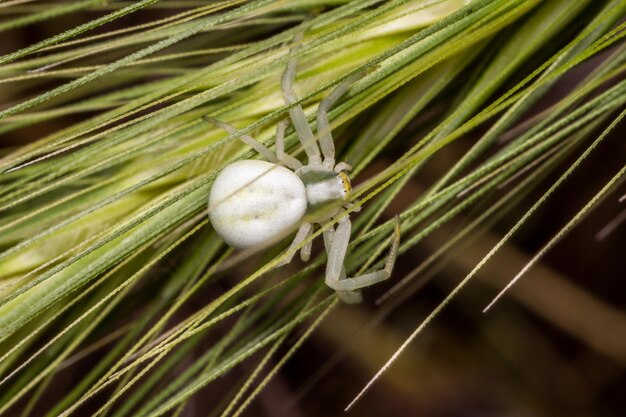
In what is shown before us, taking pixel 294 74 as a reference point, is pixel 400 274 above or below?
below

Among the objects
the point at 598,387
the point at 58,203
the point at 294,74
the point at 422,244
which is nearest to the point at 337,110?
the point at 294,74

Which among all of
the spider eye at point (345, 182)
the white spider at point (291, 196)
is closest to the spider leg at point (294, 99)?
the white spider at point (291, 196)

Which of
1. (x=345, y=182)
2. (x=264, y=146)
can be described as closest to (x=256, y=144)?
(x=264, y=146)

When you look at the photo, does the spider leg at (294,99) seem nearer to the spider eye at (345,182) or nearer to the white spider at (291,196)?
the white spider at (291,196)

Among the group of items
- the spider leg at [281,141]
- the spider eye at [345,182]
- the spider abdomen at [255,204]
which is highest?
the spider leg at [281,141]

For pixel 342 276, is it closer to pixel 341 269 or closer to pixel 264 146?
pixel 341 269

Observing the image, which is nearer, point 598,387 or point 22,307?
point 22,307

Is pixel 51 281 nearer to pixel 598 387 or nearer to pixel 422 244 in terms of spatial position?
pixel 422 244

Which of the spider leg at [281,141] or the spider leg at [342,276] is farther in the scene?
the spider leg at [342,276]

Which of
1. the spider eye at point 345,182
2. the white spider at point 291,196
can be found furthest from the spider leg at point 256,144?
the spider eye at point 345,182

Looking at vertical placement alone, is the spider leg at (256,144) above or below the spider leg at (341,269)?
above
